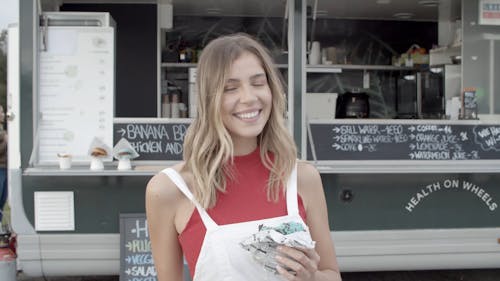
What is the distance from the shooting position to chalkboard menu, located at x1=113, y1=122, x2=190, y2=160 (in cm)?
446

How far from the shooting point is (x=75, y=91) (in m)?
4.41

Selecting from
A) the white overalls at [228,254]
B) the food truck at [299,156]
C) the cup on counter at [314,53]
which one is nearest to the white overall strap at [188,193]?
the white overalls at [228,254]

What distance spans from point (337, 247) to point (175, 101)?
2.83 meters

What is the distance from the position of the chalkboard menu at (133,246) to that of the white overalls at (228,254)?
9.30 ft

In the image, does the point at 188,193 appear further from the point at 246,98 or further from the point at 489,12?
the point at 489,12

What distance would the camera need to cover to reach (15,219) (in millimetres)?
4184

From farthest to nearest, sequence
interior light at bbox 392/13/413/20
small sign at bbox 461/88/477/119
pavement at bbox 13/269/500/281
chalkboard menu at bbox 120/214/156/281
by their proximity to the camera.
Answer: interior light at bbox 392/13/413/20, pavement at bbox 13/269/500/281, small sign at bbox 461/88/477/119, chalkboard menu at bbox 120/214/156/281

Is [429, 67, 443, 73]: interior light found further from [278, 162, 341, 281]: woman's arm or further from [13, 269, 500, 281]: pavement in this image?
[278, 162, 341, 281]: woman's arm

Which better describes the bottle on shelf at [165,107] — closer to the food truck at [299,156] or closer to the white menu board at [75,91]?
the food truck at [299,156]

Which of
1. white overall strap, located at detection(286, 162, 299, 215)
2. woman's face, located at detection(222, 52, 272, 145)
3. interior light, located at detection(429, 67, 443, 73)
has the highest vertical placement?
interior light, located at detection(429, 67, 443, 73)

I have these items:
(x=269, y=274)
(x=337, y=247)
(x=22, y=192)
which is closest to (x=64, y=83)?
(x=22, y=192)

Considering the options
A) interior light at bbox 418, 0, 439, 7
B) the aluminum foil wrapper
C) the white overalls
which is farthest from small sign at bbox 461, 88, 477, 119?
the aluminum foil wrapper

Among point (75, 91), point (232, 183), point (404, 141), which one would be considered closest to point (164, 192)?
point (232, 183)

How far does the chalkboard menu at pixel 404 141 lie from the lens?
15.2ft
